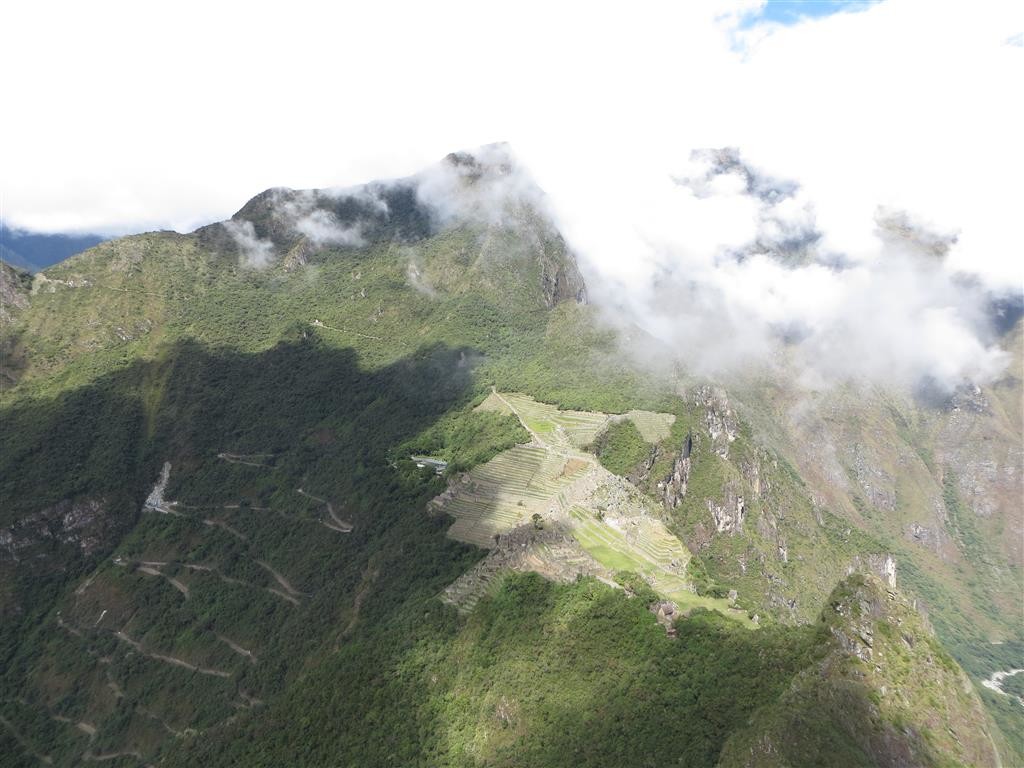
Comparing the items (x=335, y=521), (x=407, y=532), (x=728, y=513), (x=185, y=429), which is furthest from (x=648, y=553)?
(x=185, y=429)

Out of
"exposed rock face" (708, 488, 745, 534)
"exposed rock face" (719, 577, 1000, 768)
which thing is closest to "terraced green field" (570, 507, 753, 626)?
"exposed rock face" (719, 577, 1000, 768)

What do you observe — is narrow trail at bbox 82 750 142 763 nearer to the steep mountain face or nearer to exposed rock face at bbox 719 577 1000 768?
the steep mountain face

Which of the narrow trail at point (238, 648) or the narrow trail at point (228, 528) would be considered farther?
the narrow trail at point (228, 528)

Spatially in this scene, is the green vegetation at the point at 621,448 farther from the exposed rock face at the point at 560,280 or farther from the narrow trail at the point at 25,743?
the narrow trail at the point at 25,743

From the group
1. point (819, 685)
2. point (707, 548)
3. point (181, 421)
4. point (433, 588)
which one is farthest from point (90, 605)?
point (819, 685)

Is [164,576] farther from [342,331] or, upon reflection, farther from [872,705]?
[872,705]

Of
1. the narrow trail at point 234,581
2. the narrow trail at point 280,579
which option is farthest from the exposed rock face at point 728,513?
the narrow trail at point 234,581
